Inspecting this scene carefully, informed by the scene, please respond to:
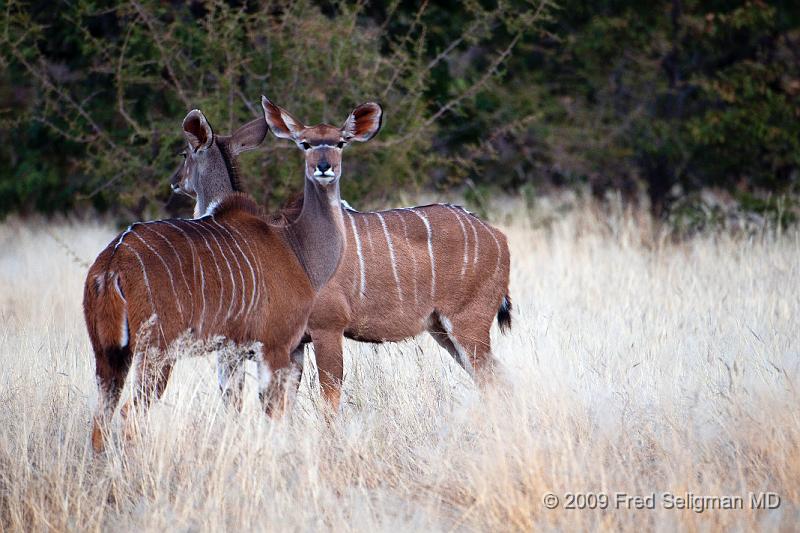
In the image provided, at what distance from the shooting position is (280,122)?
485cm

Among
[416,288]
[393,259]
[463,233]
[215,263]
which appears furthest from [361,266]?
[215,263]

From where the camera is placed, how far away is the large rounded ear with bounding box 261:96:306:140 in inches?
186

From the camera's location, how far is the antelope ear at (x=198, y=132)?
16.6ft

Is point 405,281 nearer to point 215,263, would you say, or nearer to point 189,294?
point 215,263

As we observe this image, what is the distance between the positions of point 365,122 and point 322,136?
16.3 inches

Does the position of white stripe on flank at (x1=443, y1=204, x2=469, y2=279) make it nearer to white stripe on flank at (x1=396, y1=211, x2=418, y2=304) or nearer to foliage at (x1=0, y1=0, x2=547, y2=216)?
white stripe on flank at (x1=396, y1=211, x2=418, y2=304)

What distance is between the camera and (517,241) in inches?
353

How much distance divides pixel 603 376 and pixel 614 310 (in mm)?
1793

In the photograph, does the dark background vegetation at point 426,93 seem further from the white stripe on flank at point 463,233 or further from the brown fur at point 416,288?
the brown fur at point 416,288

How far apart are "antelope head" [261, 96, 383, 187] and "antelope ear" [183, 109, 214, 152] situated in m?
0.42

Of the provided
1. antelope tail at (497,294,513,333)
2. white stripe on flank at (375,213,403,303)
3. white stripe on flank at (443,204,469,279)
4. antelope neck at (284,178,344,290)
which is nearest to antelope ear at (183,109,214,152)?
antelope neck at (284,178,344,290)

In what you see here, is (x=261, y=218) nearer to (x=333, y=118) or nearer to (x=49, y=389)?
(x=49, y=389)

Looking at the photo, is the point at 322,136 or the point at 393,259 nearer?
the point at 322,136

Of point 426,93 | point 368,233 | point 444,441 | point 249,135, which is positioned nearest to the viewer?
point 444,441
